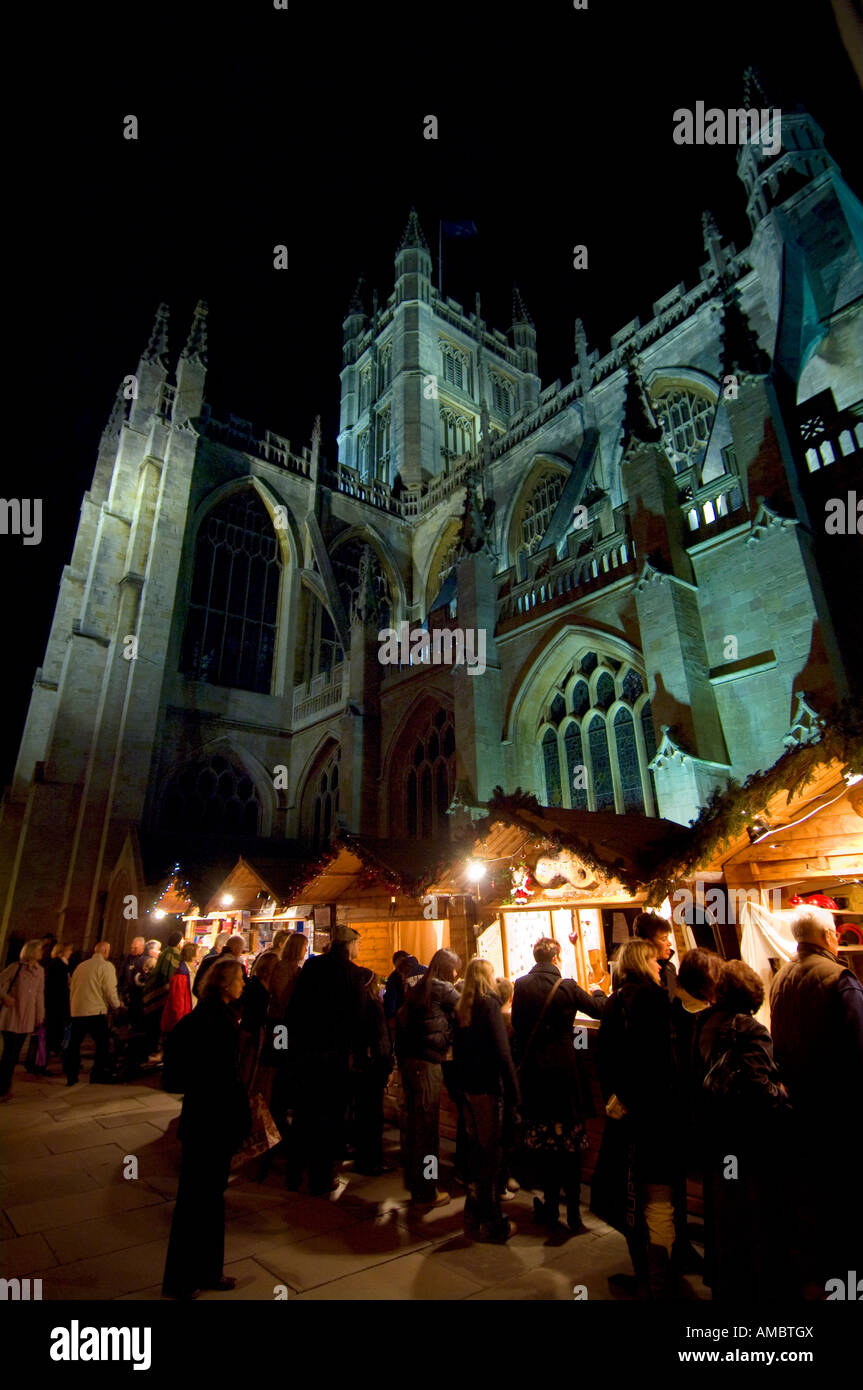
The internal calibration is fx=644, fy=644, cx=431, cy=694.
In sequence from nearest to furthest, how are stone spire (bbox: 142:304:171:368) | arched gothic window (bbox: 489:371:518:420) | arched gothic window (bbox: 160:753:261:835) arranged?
arched gothic window (bbox: 160:753:261:835)
stone spire (bbox: 142:304:171:368)
arched gothic window (bbox: 489:371:518:420)

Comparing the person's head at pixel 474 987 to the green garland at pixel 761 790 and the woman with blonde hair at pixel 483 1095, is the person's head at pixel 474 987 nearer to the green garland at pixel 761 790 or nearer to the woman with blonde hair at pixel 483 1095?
the woman with blonde hair at pixel 483 1095

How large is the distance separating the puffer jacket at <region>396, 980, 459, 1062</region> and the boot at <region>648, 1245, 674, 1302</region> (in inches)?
68.3

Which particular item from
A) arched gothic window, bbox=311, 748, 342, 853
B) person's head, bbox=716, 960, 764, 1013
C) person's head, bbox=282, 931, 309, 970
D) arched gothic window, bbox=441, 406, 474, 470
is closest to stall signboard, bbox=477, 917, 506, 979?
person's head, bbox=282, 931, 309, 970

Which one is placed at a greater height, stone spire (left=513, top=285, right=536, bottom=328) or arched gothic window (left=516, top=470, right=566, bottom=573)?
stone spire (left=513, top=285, right=536, bottom=328)

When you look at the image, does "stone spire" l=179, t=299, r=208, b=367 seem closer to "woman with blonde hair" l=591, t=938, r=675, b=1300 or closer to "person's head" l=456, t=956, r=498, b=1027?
"person's head" l=456, t=956, r=498, b=1027

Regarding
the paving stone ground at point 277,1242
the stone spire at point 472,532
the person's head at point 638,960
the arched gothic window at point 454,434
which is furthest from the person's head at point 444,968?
the arched gothic window at point 454,434

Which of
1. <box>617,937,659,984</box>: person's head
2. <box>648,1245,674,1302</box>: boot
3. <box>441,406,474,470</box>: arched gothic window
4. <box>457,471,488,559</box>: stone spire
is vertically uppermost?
<box>441,406,474,470</box>: arched gothic window

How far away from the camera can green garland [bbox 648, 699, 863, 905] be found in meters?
4.60

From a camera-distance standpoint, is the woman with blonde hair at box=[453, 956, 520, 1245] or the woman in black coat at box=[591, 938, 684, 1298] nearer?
the woman in black coat at box=[591, 938, 684, 1298]

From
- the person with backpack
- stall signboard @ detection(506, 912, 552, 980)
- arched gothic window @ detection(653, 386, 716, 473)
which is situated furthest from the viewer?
arched gothic window @ detection(653, 386, 716, 473)

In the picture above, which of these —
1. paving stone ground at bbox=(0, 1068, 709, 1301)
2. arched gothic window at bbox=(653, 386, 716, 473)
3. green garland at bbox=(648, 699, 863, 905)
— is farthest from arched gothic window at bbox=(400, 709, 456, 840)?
paving stone ground at bbox=(0, 1068, 709, 1301)

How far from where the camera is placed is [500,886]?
7.03 meters

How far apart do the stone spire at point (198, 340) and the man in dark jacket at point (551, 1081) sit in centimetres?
2376

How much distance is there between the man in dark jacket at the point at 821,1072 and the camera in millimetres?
2867
